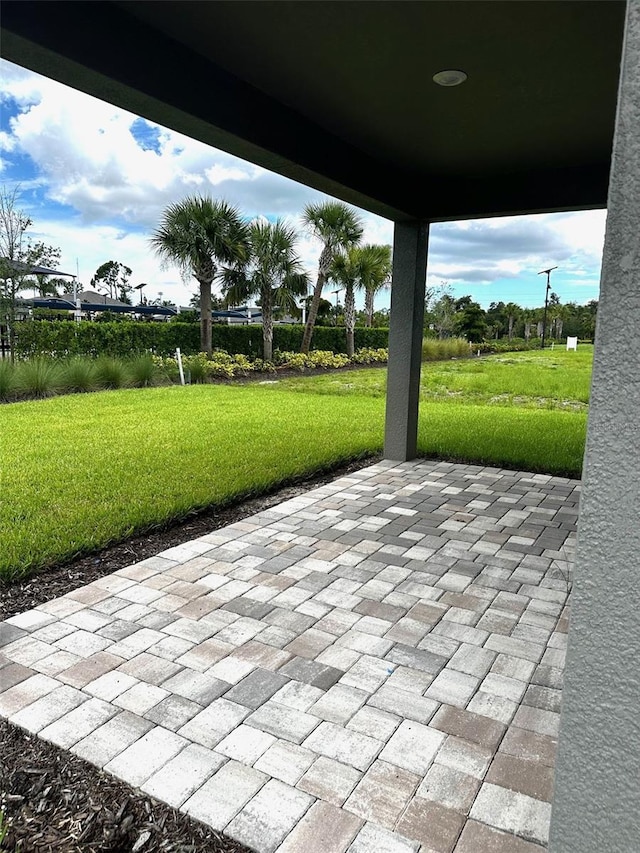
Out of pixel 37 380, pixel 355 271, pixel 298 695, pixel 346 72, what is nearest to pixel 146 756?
pixel 298 695

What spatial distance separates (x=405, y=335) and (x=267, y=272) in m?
12.6

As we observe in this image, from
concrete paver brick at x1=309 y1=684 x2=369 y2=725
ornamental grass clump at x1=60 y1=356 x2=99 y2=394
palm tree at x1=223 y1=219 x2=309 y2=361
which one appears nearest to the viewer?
concrete paver brick at x1=309 y1=684 x2=369 y2=725

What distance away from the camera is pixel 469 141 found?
4.26 m

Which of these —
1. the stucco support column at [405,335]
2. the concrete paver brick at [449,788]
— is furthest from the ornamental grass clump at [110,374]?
the concrete paver brick at [449,788]

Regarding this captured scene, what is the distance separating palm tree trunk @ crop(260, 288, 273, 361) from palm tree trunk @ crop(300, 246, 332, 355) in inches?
61.2

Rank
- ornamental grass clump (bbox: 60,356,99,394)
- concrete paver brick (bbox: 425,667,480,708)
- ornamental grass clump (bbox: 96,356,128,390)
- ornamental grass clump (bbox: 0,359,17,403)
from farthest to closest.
A: ornamental grass clump (bbox: 96,356,128,390) → ornamental grass clump (bbox: 60,356,99,394) → ornamental grass clump (bbox: 0,359,17,403) → concrete paver brick (bbox: 425,667,480,708)

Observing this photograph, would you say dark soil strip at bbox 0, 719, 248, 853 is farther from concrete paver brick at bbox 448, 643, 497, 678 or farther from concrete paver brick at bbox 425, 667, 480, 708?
concrete paver brick at bbox 448, 643, 497, 678

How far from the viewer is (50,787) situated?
5.87ft

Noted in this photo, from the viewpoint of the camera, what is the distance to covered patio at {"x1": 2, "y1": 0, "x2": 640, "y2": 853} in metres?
1.03

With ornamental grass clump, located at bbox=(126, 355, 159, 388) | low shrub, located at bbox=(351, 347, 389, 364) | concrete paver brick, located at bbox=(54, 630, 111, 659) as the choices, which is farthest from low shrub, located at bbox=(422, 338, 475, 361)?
concrete paver brick, located at bbox=(54, 630, 111, 659)

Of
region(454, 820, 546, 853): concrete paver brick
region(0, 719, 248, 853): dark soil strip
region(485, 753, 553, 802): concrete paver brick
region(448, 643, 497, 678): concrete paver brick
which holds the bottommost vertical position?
region(0, 719, 248, 853): dark soil strip

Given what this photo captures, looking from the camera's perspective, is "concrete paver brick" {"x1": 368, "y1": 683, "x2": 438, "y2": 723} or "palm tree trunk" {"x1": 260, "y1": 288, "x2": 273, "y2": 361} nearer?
"concrete paver brick" {"x1": 368, "y1": 683, "x2": 438, "y2": 723}

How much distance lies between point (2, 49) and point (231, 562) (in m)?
2.70

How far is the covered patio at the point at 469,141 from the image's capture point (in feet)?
3.39
